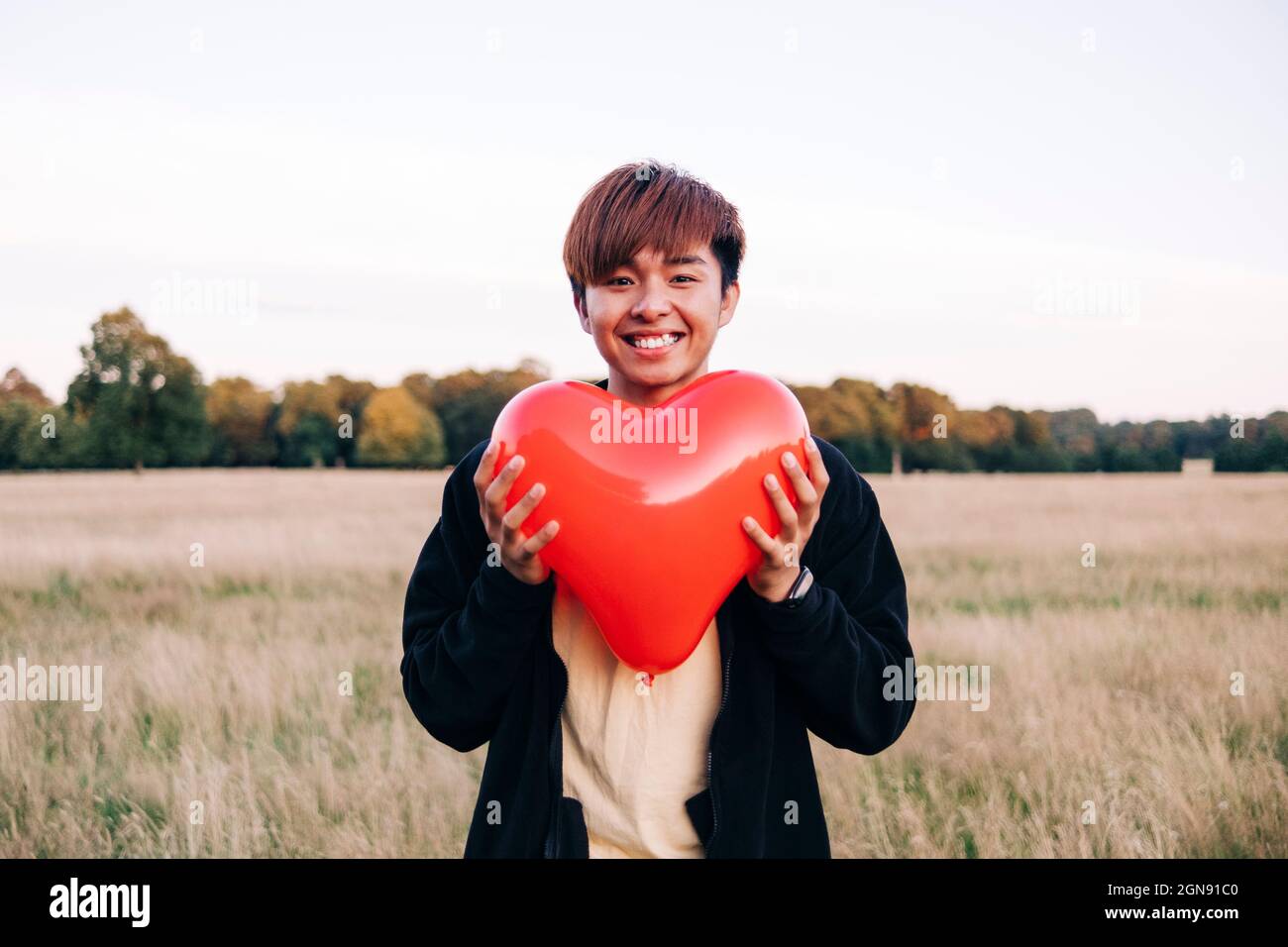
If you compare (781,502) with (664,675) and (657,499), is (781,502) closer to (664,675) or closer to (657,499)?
(657,499)

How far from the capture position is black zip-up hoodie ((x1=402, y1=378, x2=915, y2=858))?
2.06 metres

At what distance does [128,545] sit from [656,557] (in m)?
12.5

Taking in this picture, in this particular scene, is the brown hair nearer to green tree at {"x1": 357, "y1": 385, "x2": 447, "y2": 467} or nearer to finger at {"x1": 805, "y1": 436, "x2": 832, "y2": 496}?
finger at {"x1": 805, "y1": 436, "x2": 832, "y2": 496}

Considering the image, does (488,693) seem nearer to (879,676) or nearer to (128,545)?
(879,676)

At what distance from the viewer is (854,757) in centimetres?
490

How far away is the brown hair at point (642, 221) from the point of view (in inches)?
85.8

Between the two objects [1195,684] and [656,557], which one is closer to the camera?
[656,557]

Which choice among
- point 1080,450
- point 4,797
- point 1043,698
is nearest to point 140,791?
point 4,797

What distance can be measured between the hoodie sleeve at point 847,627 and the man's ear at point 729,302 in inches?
16.0

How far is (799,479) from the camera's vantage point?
2023 millimetres

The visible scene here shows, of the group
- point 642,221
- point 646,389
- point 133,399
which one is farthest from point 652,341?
point 133,399

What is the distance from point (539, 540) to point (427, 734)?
3.95 m

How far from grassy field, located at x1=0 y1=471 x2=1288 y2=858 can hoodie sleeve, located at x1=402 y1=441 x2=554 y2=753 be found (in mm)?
2223
